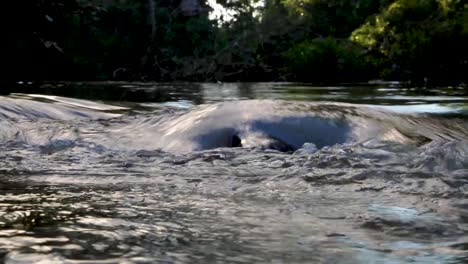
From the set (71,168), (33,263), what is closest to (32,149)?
(71,168)

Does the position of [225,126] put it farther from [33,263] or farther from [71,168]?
[33,263]

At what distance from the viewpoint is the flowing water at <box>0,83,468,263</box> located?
1.52m

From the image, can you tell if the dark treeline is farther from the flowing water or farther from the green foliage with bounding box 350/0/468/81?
the flowing water

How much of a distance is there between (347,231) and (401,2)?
13.1 meters

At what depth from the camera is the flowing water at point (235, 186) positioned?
59.7 inches

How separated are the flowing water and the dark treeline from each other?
8.76 metres

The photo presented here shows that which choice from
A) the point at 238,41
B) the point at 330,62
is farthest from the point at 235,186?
the point at 238,41

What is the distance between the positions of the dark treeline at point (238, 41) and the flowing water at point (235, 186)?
8.76 m

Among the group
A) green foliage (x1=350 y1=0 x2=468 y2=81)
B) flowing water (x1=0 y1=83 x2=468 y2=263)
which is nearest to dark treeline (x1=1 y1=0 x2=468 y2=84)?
green foliage (x1=350 y1=0 x2=468 y2=81)

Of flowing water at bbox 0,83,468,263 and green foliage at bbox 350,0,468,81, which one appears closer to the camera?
flowing water at bbox 0,83,468,263

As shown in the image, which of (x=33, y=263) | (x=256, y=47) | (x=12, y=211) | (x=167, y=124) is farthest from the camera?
(x=256, y=47)

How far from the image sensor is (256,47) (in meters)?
18.6

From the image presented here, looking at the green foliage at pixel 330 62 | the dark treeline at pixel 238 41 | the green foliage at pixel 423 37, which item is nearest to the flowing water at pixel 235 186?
the dark treeline at pixel 238 41

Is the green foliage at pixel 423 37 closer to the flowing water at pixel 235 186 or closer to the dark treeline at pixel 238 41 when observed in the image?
the dark treeline at pixel 238 41
